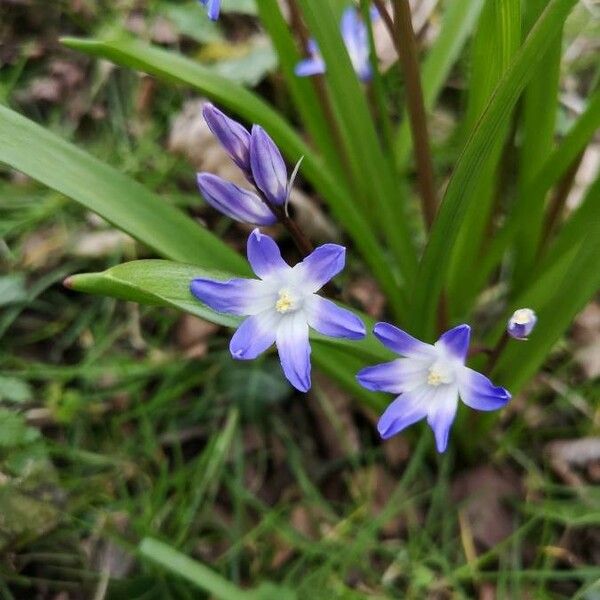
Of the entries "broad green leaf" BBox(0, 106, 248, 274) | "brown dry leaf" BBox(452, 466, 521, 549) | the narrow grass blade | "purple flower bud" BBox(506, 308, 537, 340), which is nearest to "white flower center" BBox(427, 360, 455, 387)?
"purple flower bud" BBox(506, 308, 537, 340)

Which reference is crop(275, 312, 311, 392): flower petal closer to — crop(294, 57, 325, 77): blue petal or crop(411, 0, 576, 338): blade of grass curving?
crop(411, 0, 576, 338): blade of grass curving

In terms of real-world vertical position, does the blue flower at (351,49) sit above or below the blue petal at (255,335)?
above

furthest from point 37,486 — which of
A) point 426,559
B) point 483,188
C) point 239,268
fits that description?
point 483,188

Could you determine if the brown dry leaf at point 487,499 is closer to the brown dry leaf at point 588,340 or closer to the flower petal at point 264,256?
the brown dry leaf at point 588,340

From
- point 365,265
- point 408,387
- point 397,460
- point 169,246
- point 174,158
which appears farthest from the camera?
point 174,158

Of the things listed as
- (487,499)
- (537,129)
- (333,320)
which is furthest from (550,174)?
(487,499)

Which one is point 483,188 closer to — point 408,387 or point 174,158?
point 408,387

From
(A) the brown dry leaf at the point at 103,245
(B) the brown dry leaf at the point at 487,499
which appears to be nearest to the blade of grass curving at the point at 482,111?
(B) the brown dry leaf at the point at 487,499
